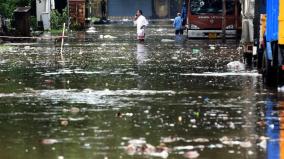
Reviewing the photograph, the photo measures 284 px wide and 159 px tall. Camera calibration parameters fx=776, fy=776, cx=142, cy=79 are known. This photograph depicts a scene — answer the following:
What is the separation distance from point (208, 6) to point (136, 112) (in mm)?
29627

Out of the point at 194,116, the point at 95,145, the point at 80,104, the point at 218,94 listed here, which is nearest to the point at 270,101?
the point at 218,94

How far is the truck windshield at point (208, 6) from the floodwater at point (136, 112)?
59.6 feet

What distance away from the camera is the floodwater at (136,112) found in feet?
32.0

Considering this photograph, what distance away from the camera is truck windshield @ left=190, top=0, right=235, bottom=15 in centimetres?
4154

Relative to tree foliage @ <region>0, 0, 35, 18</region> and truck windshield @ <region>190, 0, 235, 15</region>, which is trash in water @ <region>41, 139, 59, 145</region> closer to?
truck windshield @ <region>190, 0, 235, 15</region>

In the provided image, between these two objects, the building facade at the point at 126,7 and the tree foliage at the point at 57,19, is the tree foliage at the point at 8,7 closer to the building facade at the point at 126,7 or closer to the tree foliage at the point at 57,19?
the tree foliage at the point at 57,19

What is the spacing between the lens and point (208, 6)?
42094mm

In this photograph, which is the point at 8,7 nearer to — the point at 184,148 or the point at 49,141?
the point at 49,141

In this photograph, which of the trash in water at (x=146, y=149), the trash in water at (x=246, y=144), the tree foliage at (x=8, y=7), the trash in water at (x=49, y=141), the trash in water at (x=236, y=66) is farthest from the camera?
the tree foliage at (x=8, y=7)

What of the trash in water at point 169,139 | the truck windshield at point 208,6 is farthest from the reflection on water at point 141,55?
the trash in water at point 169,139

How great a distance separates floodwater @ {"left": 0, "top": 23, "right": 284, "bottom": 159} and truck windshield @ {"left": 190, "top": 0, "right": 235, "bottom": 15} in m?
18.2

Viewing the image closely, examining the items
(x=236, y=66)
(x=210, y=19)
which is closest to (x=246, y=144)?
(x=236, y=66)

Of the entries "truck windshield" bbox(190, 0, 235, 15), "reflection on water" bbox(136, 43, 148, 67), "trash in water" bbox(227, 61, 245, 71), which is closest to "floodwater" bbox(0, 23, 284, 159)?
"trash in water" bbox(227, 61, 245, 71)

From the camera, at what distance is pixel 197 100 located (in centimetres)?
1460
